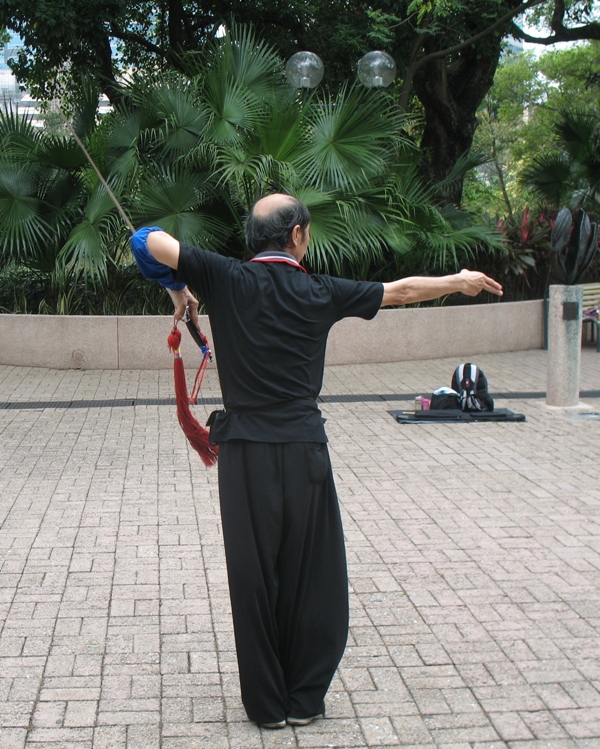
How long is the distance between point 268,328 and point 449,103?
45.1 feet

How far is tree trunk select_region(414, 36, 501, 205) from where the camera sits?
16016mm

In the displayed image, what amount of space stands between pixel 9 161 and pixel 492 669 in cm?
993

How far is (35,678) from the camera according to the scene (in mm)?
3791

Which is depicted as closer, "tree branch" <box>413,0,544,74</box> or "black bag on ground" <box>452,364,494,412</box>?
"black bag on ground" <box>452,364,494,412</box>

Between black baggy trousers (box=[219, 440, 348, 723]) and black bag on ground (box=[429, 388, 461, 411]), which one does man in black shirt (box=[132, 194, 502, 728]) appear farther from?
black bag on ground (box=[429, 388, 461, 411])

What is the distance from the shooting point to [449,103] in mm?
16109

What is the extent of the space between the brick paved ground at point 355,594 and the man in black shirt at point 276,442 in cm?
32

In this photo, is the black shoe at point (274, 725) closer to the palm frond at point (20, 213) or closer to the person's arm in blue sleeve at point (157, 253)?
the person's arm in blue sleeve at point (157, 253)

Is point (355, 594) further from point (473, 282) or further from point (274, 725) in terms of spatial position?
point (473, 282)

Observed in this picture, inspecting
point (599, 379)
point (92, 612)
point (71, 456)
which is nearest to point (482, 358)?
point (599, 379)

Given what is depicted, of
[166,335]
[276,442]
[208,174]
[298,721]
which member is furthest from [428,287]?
[208,174]

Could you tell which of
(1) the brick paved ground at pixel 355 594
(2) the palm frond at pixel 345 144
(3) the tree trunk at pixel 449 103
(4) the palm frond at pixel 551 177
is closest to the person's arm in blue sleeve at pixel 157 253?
(1) the brick paved ground at pixel 355 594

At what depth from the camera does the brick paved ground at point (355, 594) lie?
11.4ft

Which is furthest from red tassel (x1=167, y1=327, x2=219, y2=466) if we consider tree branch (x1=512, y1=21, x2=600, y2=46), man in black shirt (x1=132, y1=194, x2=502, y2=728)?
tree branch (x1=512, y1=21, x2=600, y2=46)
